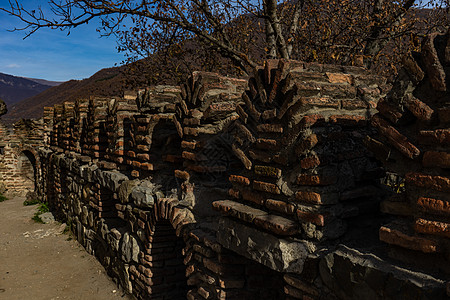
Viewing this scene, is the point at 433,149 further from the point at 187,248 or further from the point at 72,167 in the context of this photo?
the point at 72,167

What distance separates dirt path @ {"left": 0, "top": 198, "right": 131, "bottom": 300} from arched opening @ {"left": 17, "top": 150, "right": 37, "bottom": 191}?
6452 mm

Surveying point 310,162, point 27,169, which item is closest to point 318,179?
point 310,162

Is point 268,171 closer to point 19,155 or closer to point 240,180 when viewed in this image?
point 240,180

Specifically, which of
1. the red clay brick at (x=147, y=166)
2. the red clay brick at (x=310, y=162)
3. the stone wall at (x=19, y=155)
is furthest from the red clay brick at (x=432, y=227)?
the stone wall at (x=19, y=155)

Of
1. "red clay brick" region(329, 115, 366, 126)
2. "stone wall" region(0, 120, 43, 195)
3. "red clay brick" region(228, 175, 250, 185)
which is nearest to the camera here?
"red clay brick" region(329, 115, 366, 126)

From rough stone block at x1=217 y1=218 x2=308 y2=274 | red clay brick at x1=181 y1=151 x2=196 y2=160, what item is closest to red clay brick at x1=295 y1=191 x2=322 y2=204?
rough stone block at x1=217 y1=218 x2=308 y2=274

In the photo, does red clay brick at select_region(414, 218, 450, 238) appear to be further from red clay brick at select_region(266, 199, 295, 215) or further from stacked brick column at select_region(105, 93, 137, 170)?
stacked brick column at select_region(105, 93, 137, 170)

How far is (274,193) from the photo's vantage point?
240 cm

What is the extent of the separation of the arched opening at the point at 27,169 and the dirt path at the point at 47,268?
6.45 metres

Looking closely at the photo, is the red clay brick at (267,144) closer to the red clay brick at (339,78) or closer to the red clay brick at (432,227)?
the red clay brick at (339,78)

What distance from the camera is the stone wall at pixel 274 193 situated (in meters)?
1.82

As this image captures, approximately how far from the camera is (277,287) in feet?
10.0

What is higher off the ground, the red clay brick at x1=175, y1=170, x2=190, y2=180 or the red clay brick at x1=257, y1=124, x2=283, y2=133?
the red clay brick at x1=257, y1=124, x2=283, y2=133

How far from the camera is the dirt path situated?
17.5 feet
